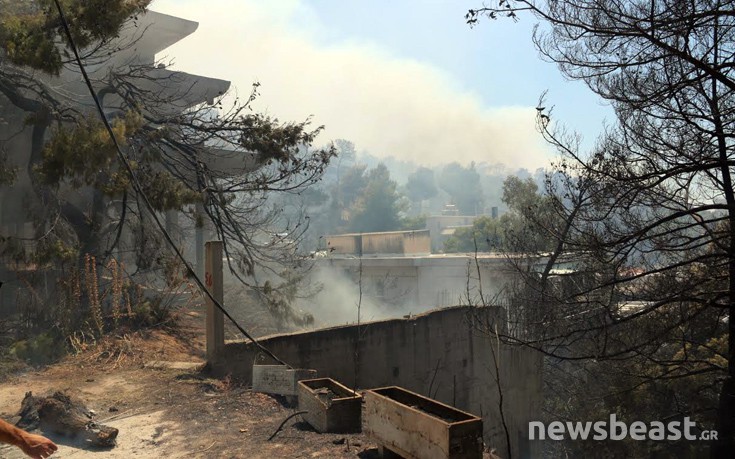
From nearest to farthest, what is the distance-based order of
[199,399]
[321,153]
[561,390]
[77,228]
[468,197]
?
[199,399] < [77,228] < [321,153] < [561,390] < [468,197]

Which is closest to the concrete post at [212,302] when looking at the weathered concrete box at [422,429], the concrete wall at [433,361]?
the concrete wall at [433,361]

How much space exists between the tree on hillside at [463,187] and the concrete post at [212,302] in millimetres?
116430

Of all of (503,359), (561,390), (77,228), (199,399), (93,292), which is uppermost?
(77,228)

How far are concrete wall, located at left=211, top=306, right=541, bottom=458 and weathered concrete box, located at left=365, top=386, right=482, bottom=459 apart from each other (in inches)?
144

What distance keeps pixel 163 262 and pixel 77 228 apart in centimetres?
183

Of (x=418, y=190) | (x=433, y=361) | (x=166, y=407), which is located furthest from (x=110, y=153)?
(x=418, y=190)

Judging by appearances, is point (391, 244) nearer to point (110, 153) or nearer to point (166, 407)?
point (110, 153)

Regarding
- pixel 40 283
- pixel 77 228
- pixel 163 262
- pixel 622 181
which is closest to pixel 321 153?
pixel 163 262

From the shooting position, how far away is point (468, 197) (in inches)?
5413

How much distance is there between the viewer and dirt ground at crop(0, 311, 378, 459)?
5996mm

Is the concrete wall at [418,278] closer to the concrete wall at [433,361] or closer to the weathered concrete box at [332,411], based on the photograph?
the concrete wall at [433,361]

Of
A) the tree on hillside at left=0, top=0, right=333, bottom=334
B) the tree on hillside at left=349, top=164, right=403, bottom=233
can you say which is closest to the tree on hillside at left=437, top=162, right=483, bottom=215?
the tree on hillside at left=349, top=164, right=403, bottom=233

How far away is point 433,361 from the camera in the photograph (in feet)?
46.4

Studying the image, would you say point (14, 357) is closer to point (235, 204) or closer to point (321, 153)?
point (235, 204)
